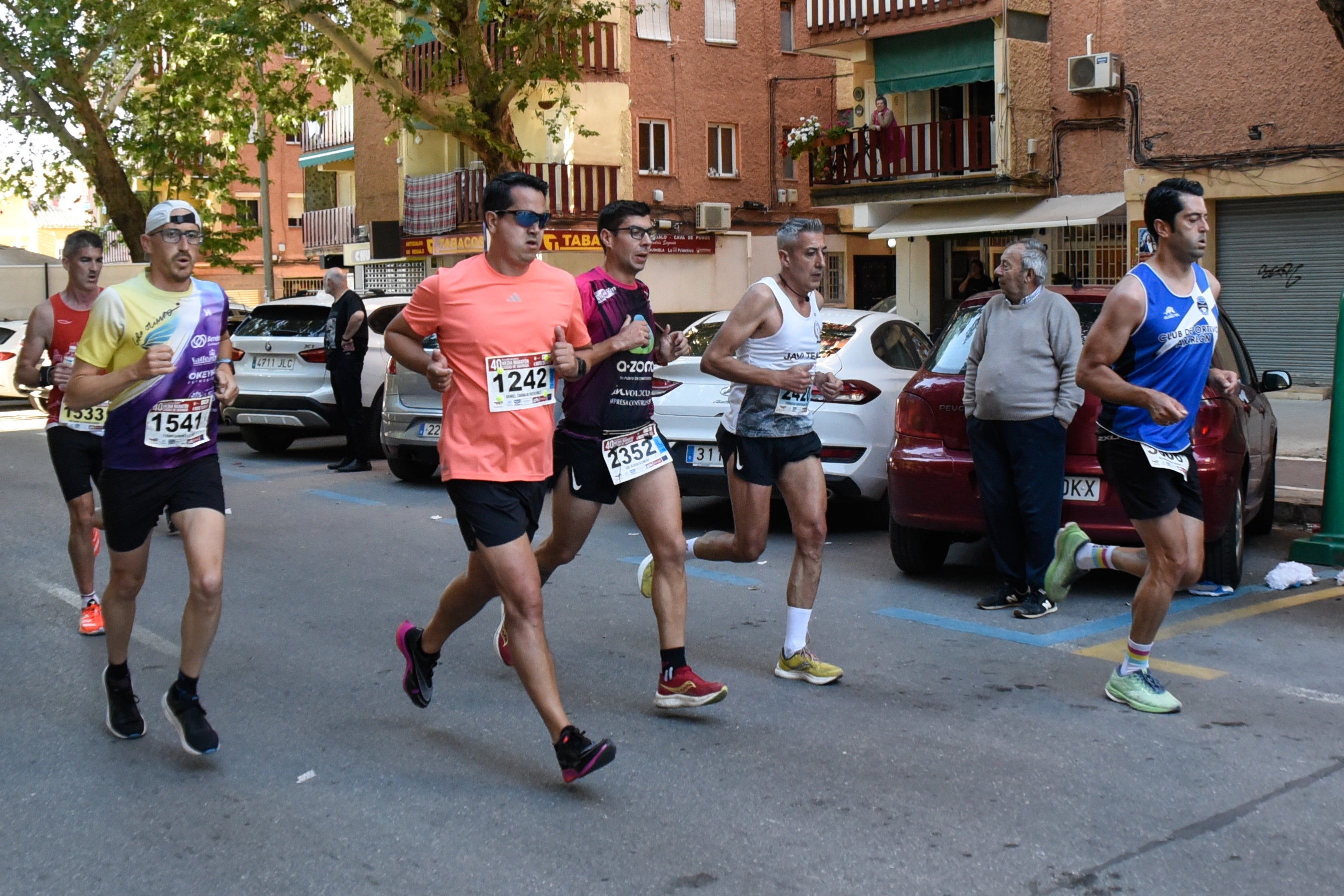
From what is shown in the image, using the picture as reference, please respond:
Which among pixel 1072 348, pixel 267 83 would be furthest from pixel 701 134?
pixel 1072 348

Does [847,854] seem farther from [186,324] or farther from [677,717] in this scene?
[186,324]

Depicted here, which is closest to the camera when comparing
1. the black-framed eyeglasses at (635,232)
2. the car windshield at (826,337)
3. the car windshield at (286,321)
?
the black-framed eyeglasses at (635,232)

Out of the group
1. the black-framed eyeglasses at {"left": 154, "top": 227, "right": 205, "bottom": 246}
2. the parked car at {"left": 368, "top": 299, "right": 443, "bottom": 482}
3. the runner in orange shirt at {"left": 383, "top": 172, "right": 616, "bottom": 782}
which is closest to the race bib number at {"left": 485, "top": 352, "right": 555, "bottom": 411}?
the runner in orange shirt at {"left": 383, "top": 172, "right": 616, "bottom": 782}

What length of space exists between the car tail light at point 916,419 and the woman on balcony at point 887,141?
1988cm

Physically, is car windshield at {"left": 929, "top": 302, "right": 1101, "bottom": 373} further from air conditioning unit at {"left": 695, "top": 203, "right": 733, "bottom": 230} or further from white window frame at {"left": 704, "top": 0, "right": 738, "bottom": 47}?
white window frame at {"left": 704, "top": 0, "right": 738, "bottom": 47}

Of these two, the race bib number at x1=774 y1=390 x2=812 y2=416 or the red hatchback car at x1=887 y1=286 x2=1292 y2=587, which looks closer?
the race bib number at x1=774 y1=390 x2=812 y2=416

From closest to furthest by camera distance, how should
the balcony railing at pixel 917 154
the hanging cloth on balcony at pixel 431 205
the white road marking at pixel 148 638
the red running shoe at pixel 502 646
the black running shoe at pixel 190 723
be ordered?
the black running shoe at pixel 190 723
the red running shoe at pixel 502 646
the white road marking at pixel 148 638
the balcony railing at pixel 917 154
the hanging cloth on balcony at pixel 431 205

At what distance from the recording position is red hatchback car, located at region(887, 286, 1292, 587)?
737cm

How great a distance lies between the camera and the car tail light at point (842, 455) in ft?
30.1

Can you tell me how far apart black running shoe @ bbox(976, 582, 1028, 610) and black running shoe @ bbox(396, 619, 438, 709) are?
315cm

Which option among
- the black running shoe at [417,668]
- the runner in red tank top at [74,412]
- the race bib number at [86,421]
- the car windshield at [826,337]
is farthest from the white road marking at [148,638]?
the car windshield at [826,337]

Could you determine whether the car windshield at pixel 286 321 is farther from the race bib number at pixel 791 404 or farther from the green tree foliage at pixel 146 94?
the race bib number at pixel 791 404

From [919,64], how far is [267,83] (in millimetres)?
11512

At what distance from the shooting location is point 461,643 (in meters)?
6.69
